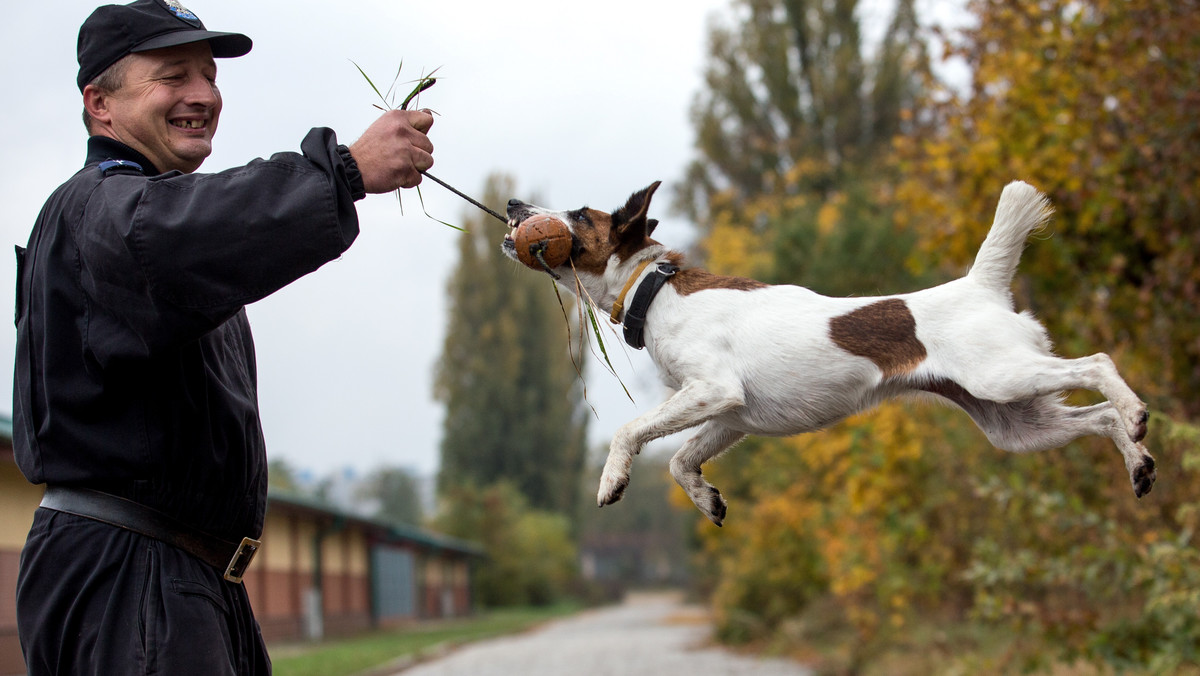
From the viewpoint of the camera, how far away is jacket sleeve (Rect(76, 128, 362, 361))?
225cm

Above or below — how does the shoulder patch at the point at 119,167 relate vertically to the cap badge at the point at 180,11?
below

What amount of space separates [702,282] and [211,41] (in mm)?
1427

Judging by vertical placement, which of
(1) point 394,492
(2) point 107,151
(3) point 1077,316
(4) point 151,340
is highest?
(1) point 394,492

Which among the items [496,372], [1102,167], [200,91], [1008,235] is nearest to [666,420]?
[1008,235]

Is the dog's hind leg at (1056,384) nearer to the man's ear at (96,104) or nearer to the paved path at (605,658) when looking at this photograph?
the man's ear at (96,104)

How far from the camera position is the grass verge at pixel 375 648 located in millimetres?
16766

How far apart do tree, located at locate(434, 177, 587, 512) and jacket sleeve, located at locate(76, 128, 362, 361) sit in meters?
43.6

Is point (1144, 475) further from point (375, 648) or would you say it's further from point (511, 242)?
point (375, 648)

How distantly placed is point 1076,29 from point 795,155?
62.9ft

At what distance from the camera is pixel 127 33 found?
259cm

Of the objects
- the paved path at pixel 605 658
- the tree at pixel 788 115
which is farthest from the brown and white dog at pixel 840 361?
the tree at pixel 788 115

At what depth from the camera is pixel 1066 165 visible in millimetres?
7953

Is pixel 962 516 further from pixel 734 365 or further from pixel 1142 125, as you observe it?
pixel 734 365

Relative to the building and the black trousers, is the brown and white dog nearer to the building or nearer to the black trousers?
the black trousers
